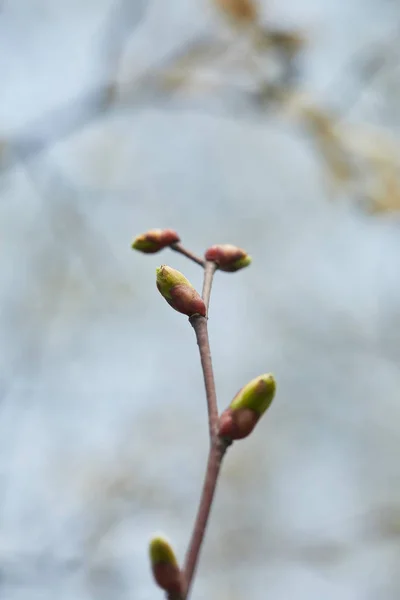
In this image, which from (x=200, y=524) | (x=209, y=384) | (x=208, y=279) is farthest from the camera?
(x=208, y=279)

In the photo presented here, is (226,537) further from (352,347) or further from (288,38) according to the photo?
(288,38)

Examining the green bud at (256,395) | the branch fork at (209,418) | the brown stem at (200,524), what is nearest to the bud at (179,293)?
the branch fork at (209,418)

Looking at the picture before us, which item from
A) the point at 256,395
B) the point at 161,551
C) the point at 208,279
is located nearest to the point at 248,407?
the point at 256,395

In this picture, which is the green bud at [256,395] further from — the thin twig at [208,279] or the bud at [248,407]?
the thin twig at [208,279]

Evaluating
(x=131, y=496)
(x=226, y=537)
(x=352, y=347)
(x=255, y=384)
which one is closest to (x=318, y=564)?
(x=226, y=537)

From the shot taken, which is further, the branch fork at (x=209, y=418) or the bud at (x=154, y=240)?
the bud at (x=154, y=240)

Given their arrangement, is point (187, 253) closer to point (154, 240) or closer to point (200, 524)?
point (154, 240)
